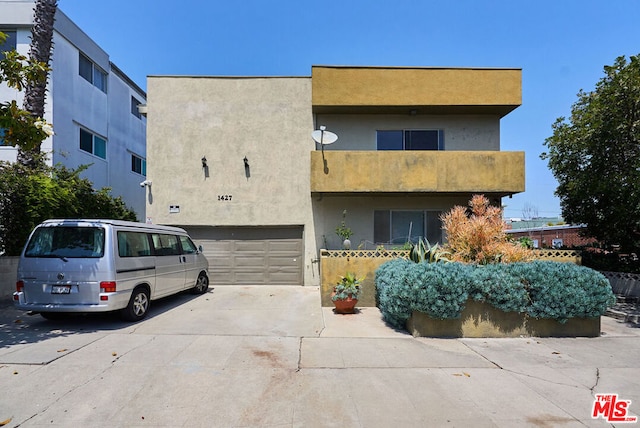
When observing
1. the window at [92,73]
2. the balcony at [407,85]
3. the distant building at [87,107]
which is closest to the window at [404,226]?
the balcony at [407,85]

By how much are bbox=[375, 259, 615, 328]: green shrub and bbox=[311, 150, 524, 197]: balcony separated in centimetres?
444

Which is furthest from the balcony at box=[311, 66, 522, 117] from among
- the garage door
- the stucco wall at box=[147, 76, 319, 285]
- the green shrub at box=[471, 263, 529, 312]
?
the green shrub at box=[471, 263, 529, 312]

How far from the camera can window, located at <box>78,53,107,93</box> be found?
16.7 m

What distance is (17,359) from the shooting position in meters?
5.07

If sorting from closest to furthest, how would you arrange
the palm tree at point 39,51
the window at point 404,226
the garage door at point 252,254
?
the palm tree at point 39,51, the window at point 404,226, the garage door at point 252,254

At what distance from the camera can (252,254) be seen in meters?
12.3

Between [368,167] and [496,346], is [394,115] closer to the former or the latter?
[368,167]

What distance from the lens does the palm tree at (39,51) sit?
10.4 metres

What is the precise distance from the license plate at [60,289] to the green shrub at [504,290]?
5849 millimetres

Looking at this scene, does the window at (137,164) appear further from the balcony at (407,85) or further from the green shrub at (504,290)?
the green shrub at (504,290)

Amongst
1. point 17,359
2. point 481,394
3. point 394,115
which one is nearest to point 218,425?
point 481,394

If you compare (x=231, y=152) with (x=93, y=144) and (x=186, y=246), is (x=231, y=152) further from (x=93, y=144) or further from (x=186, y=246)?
(x=93, y=144)

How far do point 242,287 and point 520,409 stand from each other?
936 centimetres

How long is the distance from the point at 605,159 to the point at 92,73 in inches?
825
